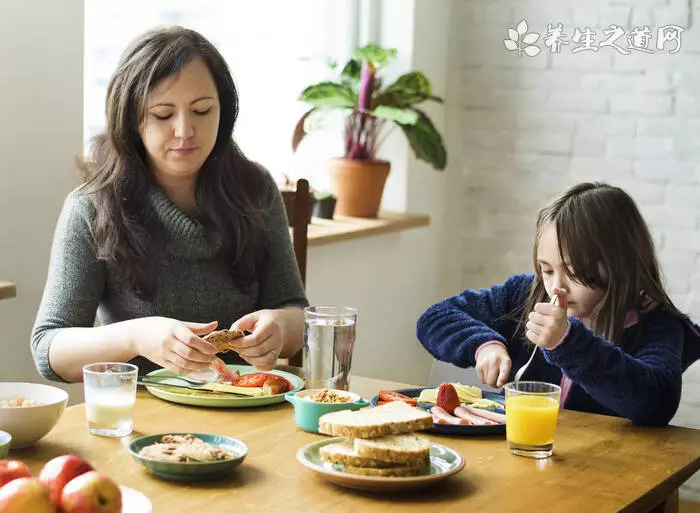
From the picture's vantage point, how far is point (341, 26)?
3.65 meters

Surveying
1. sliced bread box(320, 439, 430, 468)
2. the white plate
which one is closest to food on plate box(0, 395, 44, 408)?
the white plate

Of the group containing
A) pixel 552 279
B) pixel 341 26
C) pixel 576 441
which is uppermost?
pixel 341 26

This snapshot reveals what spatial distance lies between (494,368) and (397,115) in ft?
5.25

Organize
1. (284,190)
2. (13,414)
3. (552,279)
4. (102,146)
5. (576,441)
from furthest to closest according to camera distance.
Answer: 1. (284,190)
2. (102,146)
3. (552,279)
4. (576,441)
5. (13,414)

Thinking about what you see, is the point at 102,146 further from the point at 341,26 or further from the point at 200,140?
the point at 341,26

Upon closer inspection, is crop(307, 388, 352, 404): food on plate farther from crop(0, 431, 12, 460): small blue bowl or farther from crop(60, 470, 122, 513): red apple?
crop(60, 470, 122, 513): red apple

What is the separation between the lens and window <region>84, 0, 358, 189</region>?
340cm

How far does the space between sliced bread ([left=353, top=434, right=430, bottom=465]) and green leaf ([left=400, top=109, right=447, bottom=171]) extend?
2.15 metres

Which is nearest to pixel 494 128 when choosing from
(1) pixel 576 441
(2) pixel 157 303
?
(2) pixel 157 303

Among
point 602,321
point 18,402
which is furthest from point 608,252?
point 18,402

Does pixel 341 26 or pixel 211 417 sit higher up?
pixel 341 26

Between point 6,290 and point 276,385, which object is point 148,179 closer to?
point 6,290

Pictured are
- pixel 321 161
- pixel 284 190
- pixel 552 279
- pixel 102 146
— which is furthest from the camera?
pixel 321 161

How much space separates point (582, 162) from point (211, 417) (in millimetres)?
2355
